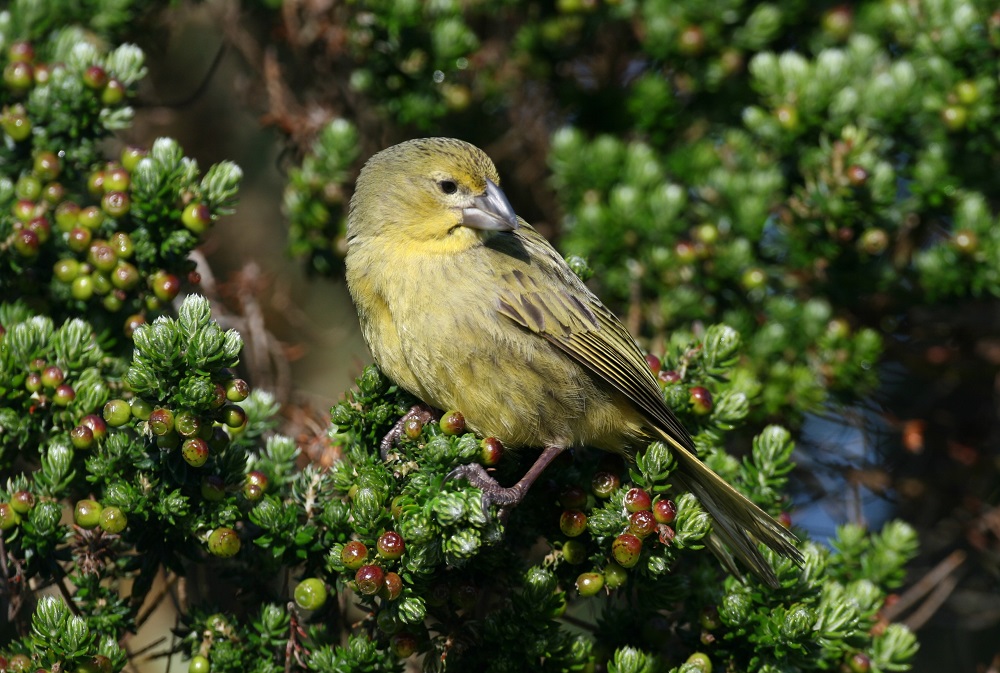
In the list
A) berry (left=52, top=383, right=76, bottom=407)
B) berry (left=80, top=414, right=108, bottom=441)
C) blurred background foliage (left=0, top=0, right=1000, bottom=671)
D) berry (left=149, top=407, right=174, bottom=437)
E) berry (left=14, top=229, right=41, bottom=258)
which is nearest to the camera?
berry (left=149, top=407, right=174, bottom=437)

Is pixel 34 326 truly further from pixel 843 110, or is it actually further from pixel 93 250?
pixel 843 110

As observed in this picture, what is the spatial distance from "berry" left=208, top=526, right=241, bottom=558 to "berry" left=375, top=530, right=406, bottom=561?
395 millimetres

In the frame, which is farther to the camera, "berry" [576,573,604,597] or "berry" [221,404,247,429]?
"berry" [576,573,604,597]

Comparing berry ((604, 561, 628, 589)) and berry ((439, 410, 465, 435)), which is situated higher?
berry ((439, 410, 465, 435))

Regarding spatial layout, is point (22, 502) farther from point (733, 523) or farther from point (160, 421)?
point (733, 523)

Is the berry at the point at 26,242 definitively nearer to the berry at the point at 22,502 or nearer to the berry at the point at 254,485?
the berry at the point at 22,502

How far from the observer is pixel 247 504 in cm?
288

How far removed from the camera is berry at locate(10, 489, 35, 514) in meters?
2.71

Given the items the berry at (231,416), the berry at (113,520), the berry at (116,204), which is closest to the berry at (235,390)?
the berry at (231,416)

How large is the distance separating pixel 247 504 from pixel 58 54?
6.51 feet

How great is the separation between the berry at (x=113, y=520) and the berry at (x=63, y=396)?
419 millimetres

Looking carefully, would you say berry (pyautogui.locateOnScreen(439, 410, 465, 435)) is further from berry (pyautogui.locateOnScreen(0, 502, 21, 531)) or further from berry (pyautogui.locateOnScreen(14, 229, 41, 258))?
berry (pyautogui.locateOnScreen(14, 229, 41, 258))

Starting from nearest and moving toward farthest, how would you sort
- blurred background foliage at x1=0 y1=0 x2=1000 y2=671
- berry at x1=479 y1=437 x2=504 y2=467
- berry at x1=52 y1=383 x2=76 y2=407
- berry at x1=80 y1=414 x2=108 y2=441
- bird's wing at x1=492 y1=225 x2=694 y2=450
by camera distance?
berry at x1=80 y1=414 x2=108 y2=441 < berry at x1=52 y1=383 x2=76 y2=407 < berry at x1=479 y1=437 x2=504 y2=467 < bird's wing at x1=492 y1=225 x2=694 y2=450 < blurred background foliage at x1=0 y1=0 x2=1000 y2=671

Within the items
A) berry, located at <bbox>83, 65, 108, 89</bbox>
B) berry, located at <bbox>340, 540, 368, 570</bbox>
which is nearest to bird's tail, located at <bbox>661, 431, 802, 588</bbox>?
berry, located at <bbox>340, 540, 368, 570</bbox>
